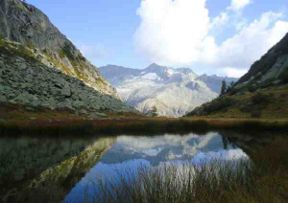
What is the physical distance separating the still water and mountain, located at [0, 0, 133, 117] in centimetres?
4613

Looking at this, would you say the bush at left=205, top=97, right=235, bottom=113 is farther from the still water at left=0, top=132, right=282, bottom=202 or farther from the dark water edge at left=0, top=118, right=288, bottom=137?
the still water at left=0, top=132, right=282, bottom=202

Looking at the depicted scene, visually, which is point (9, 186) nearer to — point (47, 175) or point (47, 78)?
point (47, 175)

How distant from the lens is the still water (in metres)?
26.2

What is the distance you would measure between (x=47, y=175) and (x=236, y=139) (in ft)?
146

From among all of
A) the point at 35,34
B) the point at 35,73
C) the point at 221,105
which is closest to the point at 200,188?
the point at 35,73

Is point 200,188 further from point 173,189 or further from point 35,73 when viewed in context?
point 35,73

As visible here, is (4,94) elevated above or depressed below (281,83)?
below

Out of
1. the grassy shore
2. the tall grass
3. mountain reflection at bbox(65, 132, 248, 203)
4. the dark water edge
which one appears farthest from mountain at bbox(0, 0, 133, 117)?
the tall grass

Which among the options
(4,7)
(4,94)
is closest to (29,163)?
(4,94)

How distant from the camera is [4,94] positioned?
4080 inches

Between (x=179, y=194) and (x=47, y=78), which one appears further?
(x=47, y=78)

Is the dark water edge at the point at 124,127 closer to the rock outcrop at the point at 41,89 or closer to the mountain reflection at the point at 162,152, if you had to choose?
the mountain reflection at the point at 162,152

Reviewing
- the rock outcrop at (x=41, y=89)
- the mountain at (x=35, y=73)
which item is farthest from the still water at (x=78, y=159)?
the mountain at (x=35, y=73)

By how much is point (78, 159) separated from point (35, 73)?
279 ft
